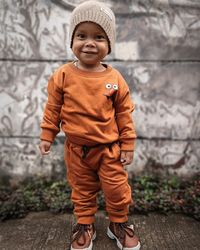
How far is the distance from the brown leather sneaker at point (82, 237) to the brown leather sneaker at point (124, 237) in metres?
0.18

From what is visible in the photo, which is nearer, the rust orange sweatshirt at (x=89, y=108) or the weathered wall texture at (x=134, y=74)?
the rust orange sweatshirt at (x=89, y=108)

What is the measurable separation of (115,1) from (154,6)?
1.24ft

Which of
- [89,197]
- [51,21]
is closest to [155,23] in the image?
[51,21]

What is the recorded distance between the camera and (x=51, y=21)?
3.38 meters

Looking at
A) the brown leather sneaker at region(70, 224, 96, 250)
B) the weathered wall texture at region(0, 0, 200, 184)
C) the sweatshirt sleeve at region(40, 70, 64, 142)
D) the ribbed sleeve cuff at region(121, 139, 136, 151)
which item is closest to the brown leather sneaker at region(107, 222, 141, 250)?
the brown leather sneaker at region(70, 224, 96, 250)

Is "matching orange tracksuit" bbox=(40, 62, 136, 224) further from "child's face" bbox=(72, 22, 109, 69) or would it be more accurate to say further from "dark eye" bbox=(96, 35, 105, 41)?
"dark eye" bbox=(96, 35, 105, 41)

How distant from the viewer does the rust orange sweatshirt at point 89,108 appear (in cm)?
226

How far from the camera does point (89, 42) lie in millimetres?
2180

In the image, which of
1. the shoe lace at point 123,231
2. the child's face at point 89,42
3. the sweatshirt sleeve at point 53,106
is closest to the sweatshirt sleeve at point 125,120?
the child's face at point 89,42

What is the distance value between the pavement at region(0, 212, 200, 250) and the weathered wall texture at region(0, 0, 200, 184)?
2.31 ft

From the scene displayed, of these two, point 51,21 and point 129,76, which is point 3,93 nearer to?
point 51,21

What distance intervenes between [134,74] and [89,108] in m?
1.32

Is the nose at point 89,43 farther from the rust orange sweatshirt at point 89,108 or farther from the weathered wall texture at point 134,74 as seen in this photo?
the weathered wall texture at point 134,74

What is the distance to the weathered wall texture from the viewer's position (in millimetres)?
3330
